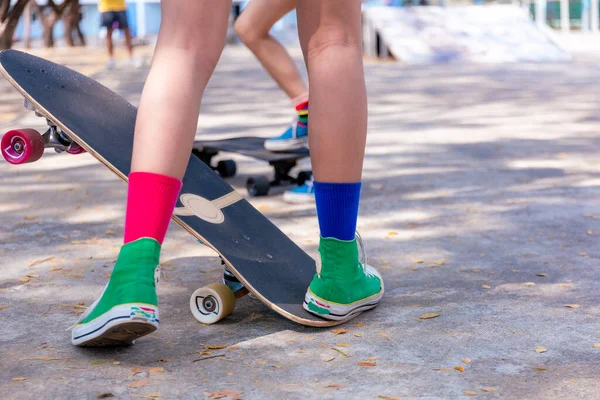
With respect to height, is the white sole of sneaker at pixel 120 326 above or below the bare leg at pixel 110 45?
above

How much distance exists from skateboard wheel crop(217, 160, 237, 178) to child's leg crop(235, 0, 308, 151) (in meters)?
0.51

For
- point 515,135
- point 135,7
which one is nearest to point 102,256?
point 515,135

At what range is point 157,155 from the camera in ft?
5.91

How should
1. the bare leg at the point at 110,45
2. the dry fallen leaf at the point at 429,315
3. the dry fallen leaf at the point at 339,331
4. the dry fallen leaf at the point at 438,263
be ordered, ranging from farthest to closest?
the bare leg at the point at 110,45 → the dry fallen leaf at the point at 438,263 → the dry fallen leaf at the point at 429,315 → the dry fallen leaf at the point at 339,331

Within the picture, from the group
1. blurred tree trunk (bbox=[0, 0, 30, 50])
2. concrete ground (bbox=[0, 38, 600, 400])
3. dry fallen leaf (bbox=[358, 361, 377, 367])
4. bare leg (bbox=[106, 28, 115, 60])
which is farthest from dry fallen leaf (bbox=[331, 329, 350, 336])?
bare leg (bbox=[106, 28, 115, 60])

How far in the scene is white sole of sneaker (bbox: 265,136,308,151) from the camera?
3834mm

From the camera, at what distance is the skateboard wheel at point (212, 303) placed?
206 cm

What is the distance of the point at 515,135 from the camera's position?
5684 mm

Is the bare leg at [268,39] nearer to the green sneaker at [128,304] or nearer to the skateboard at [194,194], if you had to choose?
the skateboard at [194,194]

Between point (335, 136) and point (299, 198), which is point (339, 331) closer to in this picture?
point (335, 136)

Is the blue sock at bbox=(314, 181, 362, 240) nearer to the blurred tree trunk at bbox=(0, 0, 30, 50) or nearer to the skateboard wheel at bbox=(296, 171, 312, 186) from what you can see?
the skateboard wheel at bbox=(296, 171, 312, 186)

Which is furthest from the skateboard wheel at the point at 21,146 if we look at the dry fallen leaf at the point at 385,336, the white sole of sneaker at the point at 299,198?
the white sole of sneaker at the point at 299,198

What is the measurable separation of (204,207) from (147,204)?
51 centimetres

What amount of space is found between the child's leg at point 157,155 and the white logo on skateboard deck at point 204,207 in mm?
297
